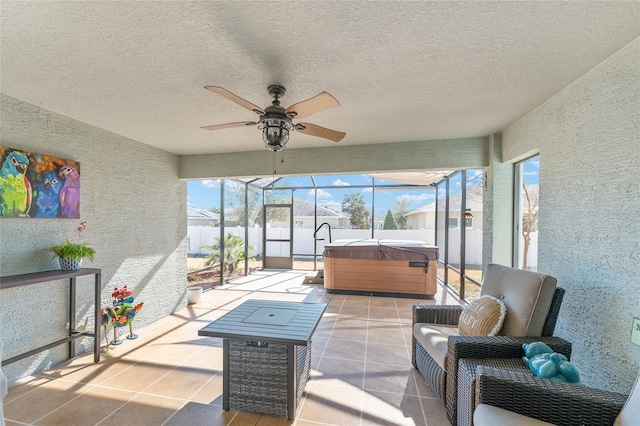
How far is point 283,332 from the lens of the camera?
1987 mm

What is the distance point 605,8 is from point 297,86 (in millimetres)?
1692

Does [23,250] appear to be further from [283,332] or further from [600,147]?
[600,147]

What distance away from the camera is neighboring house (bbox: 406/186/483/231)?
4301 mm

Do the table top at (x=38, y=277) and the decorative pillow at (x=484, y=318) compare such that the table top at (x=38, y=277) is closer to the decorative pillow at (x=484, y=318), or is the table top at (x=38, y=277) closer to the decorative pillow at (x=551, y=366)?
the decorative pillow at (x=484, y=318)

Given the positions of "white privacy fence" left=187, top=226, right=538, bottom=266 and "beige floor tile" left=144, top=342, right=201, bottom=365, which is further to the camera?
"white privacy fence" left=187, top=226, right=538, bottom=266

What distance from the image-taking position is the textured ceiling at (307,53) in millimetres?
1366

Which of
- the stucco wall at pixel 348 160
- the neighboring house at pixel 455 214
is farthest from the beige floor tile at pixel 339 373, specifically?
the neighboring house at pixel 455 214

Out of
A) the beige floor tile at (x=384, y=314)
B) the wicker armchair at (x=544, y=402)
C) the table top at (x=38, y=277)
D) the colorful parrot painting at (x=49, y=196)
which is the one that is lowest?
the beige floor tile at (x=384, y=314)

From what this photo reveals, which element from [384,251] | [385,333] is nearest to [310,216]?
[384,251]

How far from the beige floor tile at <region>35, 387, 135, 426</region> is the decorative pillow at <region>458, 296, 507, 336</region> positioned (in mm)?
2687

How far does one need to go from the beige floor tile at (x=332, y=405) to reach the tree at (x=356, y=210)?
578 centimetres

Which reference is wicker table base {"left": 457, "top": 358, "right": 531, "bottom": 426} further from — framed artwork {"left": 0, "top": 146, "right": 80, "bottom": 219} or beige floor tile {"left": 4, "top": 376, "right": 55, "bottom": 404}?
framed artwork {"left": 0, "top": 146, "right": 80, "bottom": 219}

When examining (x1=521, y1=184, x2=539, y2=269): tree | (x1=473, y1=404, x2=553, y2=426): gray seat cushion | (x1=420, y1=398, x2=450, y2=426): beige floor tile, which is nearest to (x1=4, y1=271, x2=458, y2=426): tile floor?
(x1=420, y1=398, x2=450, y2=426): beige floor tile

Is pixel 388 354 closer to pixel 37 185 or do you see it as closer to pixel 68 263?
pixel 68 263
